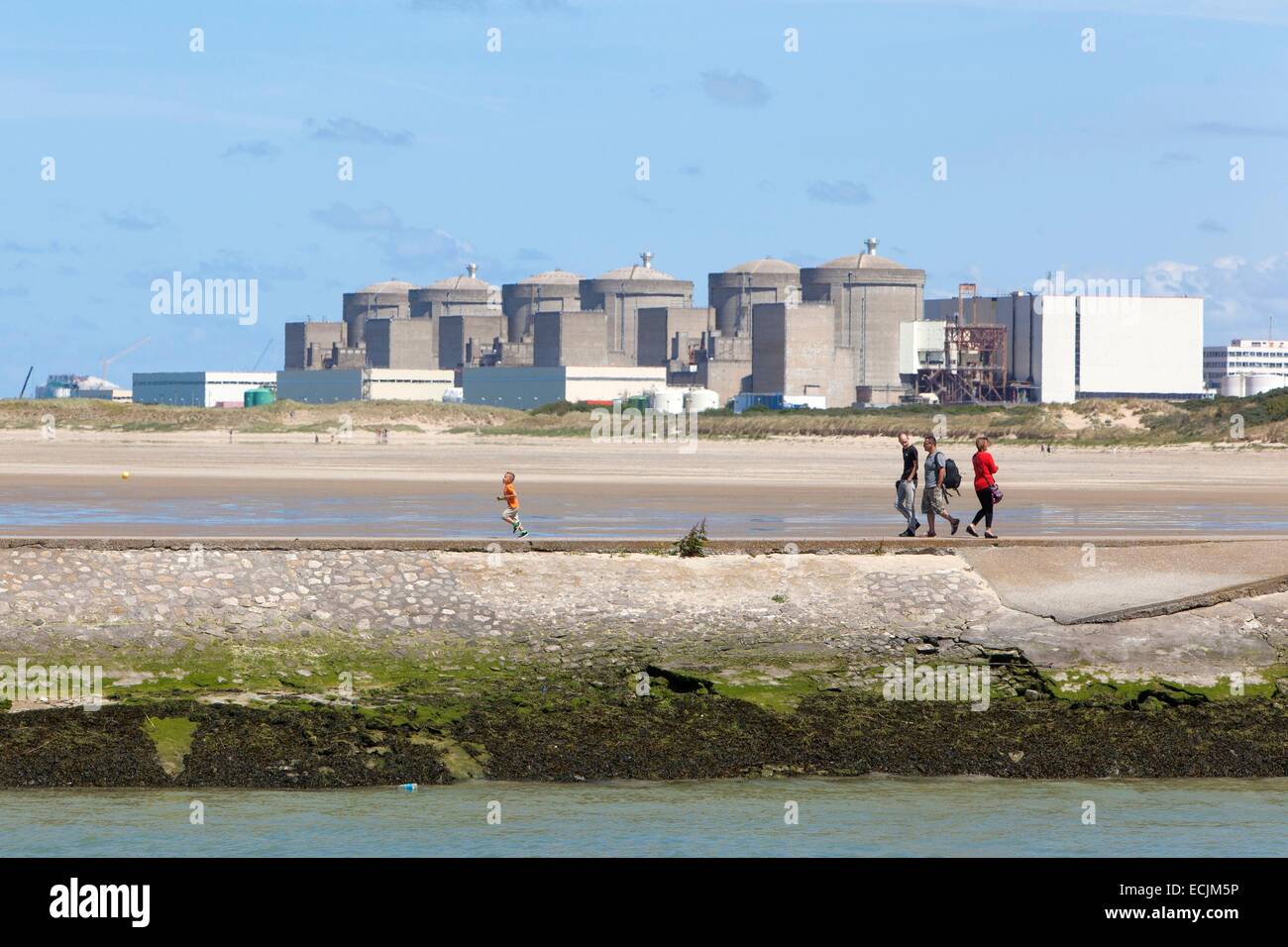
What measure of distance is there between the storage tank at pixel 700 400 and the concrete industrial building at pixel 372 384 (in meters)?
35.8

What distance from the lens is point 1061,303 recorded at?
144875 millimetres

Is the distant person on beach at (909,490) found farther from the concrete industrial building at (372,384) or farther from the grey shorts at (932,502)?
the concrete industrial building at (372,384)

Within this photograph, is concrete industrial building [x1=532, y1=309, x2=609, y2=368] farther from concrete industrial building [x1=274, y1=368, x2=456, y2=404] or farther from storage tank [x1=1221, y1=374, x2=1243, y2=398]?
storage tank [x1=1221, y1=374, x2=1243, y2=398]

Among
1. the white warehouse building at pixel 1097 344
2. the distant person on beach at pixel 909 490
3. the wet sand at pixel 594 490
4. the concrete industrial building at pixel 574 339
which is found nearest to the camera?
the distant person on beach at pixel 909 490

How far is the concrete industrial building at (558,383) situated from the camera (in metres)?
161

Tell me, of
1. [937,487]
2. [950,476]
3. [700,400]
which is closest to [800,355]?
[700,400]

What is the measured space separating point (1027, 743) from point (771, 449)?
2610 inches

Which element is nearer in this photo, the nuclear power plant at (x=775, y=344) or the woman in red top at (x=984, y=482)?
the woman in red top at (x=984, y=482)

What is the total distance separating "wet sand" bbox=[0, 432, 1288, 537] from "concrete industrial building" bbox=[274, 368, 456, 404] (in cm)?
9323

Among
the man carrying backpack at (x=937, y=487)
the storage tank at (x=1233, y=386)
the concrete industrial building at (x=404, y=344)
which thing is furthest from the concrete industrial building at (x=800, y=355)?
the man carrying backpack at (x=937, y=487)

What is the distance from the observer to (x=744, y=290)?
182 metres

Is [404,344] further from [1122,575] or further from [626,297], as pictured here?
[1122,575]

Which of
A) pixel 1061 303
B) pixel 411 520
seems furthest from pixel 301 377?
pixel 411 520
